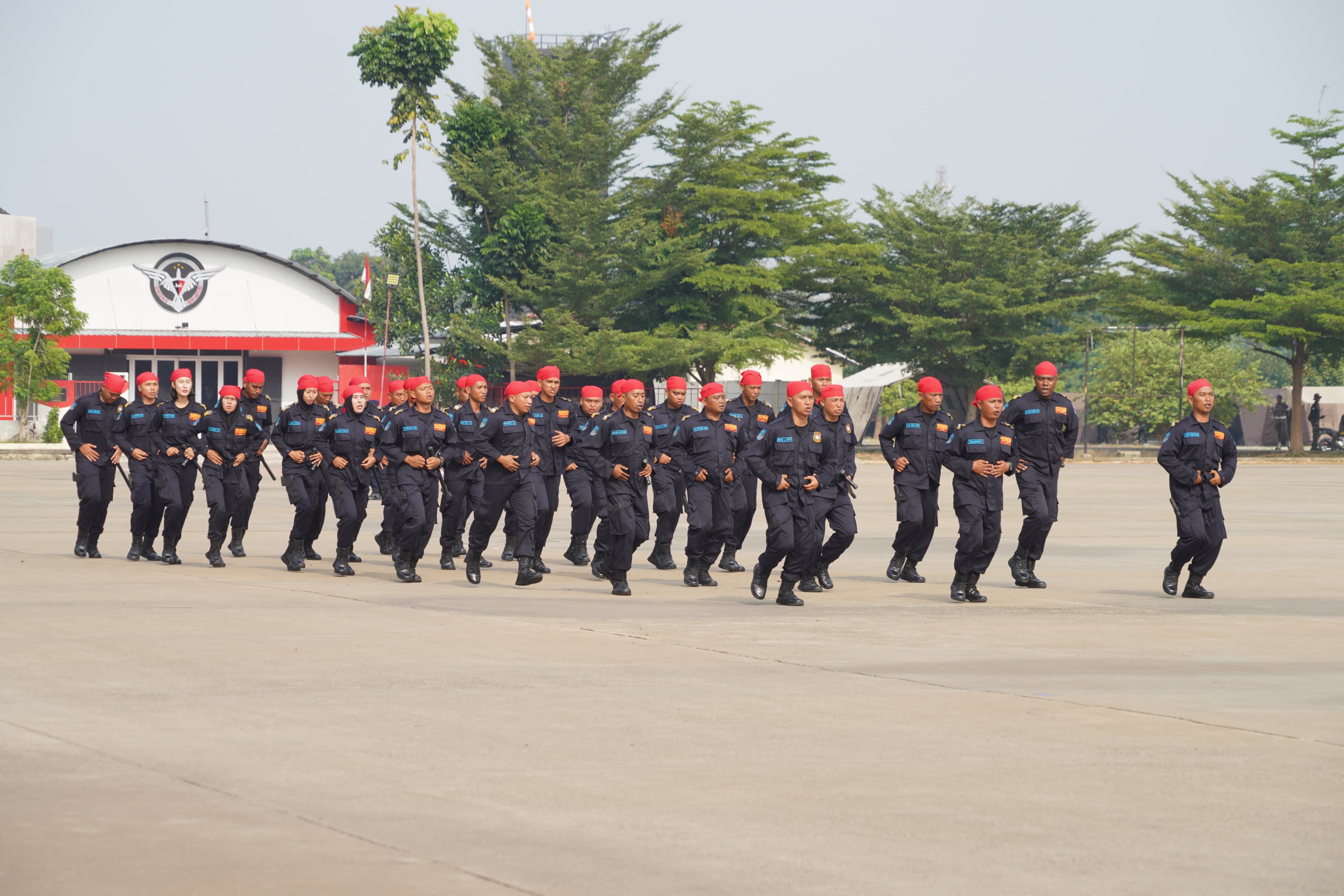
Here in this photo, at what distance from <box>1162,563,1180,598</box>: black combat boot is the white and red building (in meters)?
47.4

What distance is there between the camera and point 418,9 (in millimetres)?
57500

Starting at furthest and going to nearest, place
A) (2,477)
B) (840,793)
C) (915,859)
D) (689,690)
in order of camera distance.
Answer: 1. (2,477)
2. (689,690)
3. (840,793)
4. (915,859)

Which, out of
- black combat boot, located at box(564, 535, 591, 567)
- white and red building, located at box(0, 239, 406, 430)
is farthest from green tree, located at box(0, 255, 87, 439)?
black combat boot, located at box(564, 535, 591, 567)

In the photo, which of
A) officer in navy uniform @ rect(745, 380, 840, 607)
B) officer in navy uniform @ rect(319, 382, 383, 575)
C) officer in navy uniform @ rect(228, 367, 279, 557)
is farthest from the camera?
officer in navy uniform @ rect(228, 367, 279, 557)

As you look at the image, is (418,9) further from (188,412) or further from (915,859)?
(915,859)

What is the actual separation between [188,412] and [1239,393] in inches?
2147

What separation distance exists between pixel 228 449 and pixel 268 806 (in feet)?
34.9

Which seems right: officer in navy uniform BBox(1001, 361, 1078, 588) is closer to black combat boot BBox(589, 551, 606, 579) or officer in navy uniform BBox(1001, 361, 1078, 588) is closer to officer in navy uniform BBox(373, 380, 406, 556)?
black combat boot BBox(589, 551, 606, 579)

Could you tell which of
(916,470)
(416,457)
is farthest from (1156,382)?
(416,457)

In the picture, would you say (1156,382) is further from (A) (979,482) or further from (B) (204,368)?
(A) (979,482)

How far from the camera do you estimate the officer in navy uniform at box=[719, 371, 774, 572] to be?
1563cm

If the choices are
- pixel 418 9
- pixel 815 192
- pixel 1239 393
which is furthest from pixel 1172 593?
pixel 1239 393

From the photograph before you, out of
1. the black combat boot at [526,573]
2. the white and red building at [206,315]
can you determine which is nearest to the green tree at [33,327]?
the white and red building at [206,315]

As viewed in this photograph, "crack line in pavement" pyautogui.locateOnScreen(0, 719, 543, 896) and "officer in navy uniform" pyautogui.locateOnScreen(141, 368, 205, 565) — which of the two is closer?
"crack line in pavement" pyautogui.locateOnScreen(0, 719, 543, 896)
